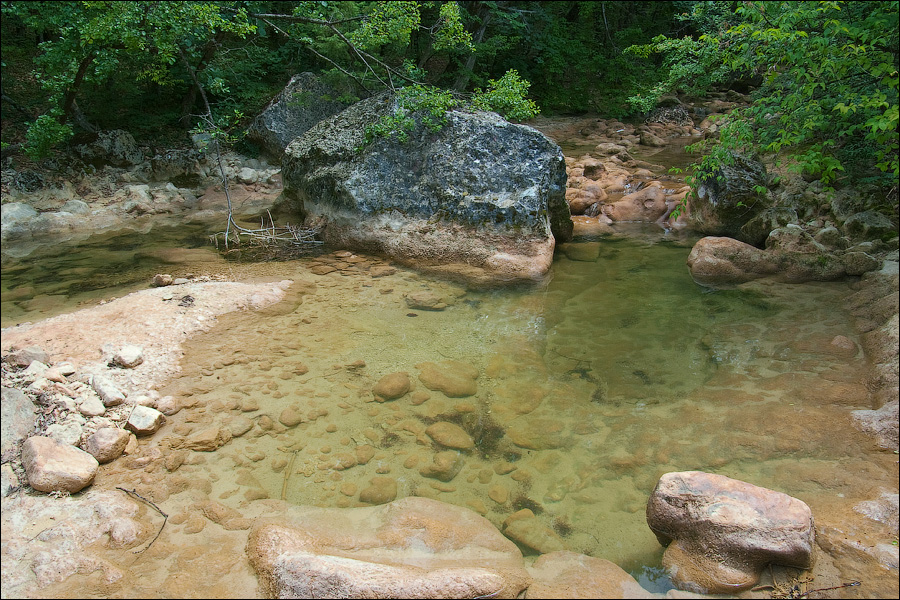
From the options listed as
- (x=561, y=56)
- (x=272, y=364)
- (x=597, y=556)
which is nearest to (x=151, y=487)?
(x=272, y=364)

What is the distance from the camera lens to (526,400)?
4113 millimetres

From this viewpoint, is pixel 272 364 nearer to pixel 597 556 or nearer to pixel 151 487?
pixel 151 487

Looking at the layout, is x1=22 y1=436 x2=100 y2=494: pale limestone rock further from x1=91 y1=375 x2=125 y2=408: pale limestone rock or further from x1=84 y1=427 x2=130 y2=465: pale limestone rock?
x1=91 y1=375 x2=125 y2=408: pale limestone rock

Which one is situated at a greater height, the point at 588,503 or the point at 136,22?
the point at 136,22

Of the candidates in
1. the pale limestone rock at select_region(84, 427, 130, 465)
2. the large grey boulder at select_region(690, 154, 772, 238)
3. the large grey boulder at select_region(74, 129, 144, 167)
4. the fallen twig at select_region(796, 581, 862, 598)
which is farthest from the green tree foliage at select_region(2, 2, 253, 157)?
the fallen twig at select_region(796, 581, 862, 598)

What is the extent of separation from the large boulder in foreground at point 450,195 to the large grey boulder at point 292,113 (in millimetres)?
3946

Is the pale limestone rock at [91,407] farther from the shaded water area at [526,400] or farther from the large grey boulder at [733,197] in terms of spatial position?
the large grey boulder at [733,197]

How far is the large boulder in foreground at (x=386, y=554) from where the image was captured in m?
2.30

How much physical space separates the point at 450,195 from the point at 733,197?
396 cm

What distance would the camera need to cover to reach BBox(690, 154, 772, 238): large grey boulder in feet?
24.0

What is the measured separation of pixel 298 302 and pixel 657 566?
410cm

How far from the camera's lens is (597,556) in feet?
9.29

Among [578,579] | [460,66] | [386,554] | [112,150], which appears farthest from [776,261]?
[112,150]

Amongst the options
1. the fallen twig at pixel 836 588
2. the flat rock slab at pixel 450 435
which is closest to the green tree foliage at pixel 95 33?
the flat rock slab at pixel 450 435
